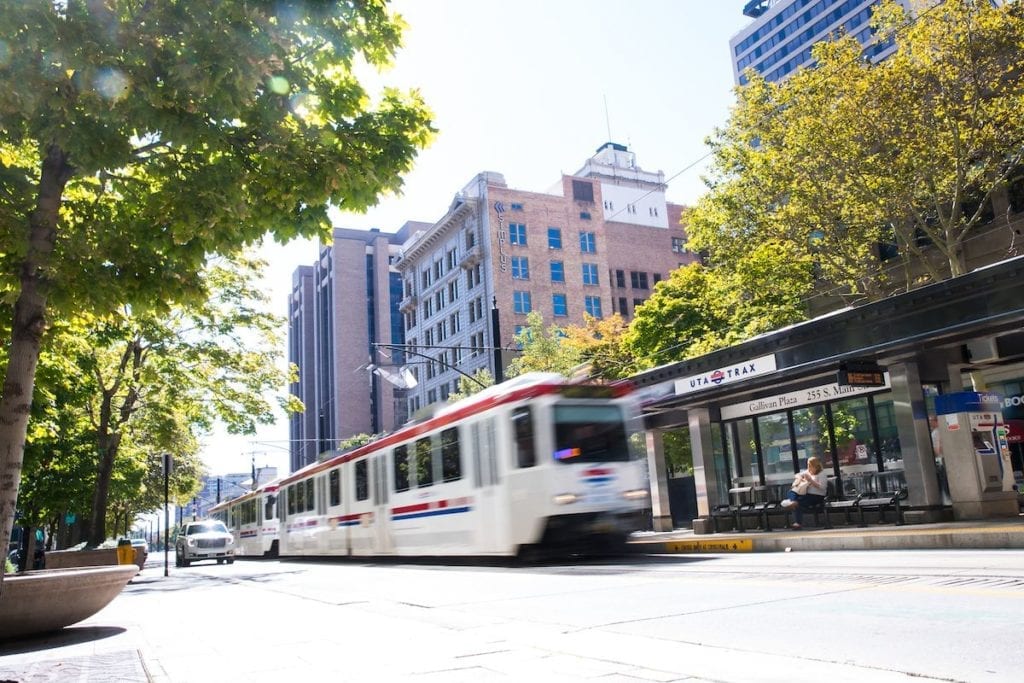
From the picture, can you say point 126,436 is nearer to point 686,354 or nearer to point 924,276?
point 686,354

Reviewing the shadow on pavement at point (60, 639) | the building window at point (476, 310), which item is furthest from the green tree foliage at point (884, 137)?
the building window at point (476, 310)

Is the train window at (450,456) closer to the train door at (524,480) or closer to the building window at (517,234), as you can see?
the train door at (524,480)

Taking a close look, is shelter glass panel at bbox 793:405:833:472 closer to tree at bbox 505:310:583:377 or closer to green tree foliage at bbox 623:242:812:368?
green tree foliage at bbox 623:242:812:368

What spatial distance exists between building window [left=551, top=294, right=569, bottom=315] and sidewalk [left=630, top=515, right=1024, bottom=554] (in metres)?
50.4

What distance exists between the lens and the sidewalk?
1165cm

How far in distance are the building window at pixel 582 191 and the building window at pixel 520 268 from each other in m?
8.52

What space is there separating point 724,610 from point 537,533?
A: 7.07 metres

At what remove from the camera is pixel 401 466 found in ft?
63.0

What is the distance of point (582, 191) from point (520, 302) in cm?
1317

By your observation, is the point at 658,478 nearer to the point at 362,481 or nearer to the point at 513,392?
the point at 362,481

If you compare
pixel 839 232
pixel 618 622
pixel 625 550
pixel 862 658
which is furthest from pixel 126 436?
pixel 862 658

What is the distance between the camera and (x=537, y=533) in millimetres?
14016

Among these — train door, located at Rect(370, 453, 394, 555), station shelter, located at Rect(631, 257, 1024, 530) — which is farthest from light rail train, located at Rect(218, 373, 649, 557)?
station shelter, located at Rect(631, 257, 1024, 530)

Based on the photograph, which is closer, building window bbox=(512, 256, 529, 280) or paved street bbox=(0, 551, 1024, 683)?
paved street bbox=(0, 551, 1024, 683)
